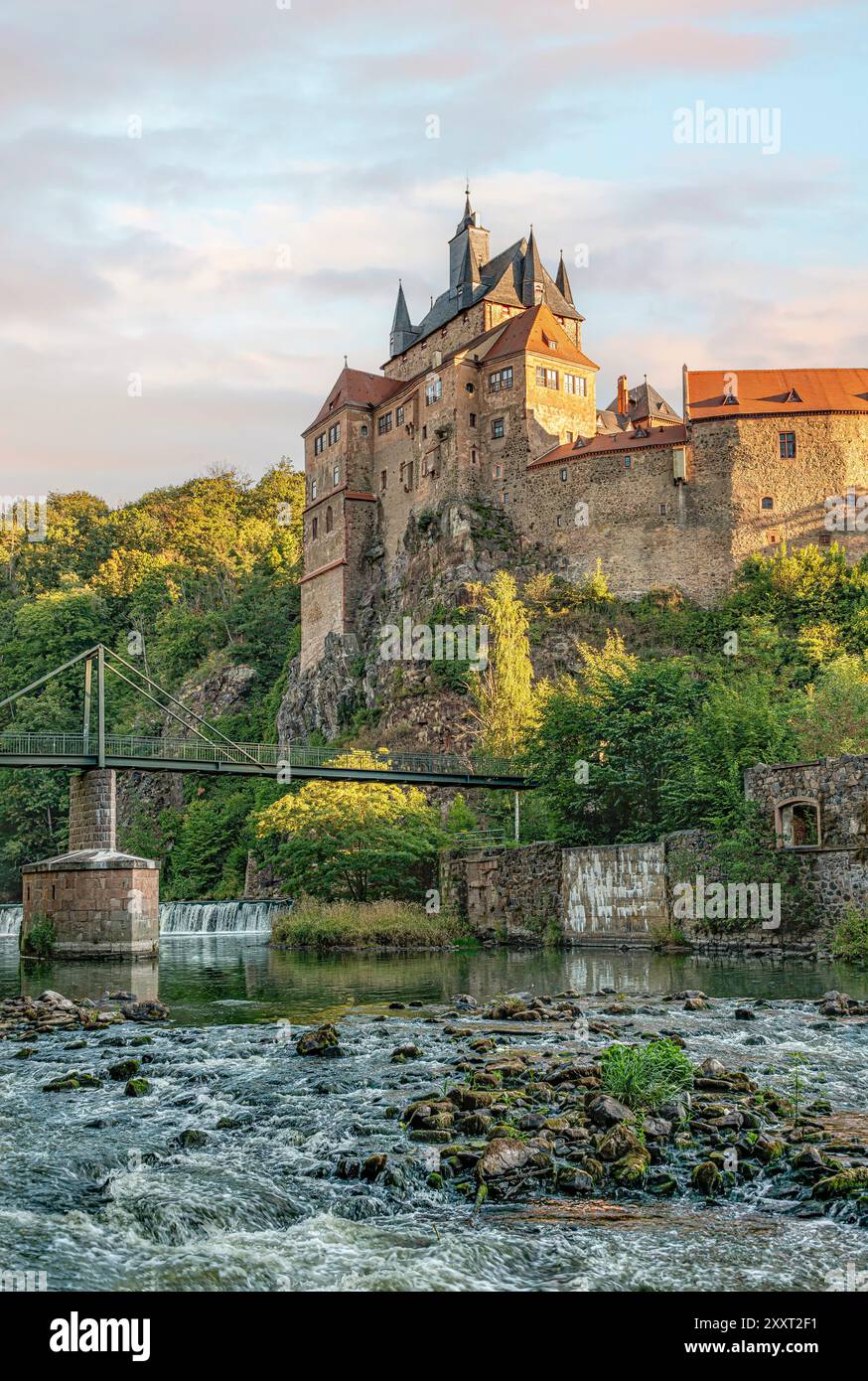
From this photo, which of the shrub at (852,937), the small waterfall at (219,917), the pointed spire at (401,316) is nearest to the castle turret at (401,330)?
the pointed spire at (401,316)

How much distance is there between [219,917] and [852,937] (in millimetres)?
27341

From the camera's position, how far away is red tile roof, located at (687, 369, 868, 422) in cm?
6662

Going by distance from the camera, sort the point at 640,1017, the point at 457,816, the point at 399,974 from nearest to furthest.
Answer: the point at 640,1017 < the point at 399,974 < the point at 457,816

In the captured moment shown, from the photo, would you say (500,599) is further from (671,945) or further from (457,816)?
(671,945)

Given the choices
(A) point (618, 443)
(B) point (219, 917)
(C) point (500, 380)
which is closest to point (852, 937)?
(B) point (219, 917)

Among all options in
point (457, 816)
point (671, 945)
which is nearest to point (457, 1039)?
point (671, 945)

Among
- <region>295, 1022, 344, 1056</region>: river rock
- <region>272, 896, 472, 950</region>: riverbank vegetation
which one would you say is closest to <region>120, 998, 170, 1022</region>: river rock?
<region>295, 1022, 344, 1056</region>: river rock

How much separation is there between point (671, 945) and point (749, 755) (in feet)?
18.0

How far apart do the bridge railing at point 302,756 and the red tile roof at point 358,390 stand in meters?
24.3

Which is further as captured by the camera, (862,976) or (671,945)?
(671,945)

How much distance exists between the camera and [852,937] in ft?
90.8

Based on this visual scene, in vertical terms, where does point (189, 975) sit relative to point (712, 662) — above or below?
below

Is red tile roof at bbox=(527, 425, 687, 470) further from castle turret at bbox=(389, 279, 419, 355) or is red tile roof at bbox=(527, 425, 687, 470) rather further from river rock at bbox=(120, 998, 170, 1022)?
river rock at bbox=(120, 998, 170, 1022)
